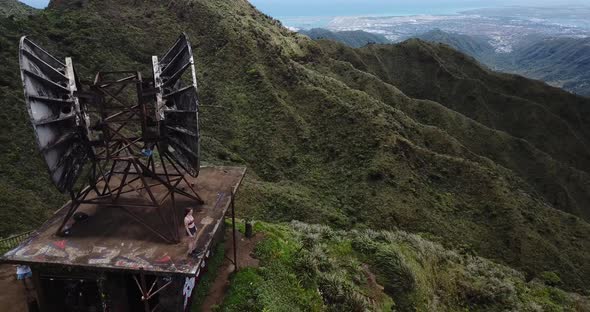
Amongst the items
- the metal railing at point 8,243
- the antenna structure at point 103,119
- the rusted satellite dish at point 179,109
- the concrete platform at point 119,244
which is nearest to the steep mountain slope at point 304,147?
the metal railing at point 8,243

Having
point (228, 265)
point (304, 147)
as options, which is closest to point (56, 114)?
point (228, 265)

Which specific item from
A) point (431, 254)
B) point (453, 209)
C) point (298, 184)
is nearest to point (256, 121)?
point (298, 184)

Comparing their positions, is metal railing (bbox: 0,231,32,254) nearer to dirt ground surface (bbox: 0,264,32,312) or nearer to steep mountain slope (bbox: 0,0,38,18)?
dirt ground surface (bbox: 0,264,32,312)

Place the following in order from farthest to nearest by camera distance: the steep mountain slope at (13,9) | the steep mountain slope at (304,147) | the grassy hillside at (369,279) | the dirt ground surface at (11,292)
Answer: the steep mountain slope at (13,9)
the steep mountain slope at (304,147)
the grassy hillside at (369,279)
the dirt ground surface at (11,292)

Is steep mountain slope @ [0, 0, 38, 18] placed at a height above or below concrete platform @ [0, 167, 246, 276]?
above

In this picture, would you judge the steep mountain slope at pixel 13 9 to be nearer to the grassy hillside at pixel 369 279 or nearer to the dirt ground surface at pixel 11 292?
the dirt ground surface at pixel 11 292

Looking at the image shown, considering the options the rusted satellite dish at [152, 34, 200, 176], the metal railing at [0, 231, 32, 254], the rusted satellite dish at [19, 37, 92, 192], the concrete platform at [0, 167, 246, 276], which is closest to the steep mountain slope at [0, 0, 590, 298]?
the metal railing at [0, 231, 32, 254]

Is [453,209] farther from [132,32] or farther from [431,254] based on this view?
[132,32]
